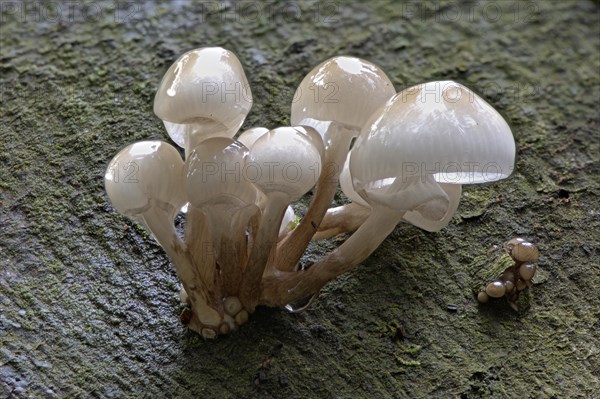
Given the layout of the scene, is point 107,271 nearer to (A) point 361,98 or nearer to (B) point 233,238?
(B) point 233,238

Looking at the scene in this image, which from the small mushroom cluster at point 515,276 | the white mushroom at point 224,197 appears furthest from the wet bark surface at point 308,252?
the white mushroom at point 224,197

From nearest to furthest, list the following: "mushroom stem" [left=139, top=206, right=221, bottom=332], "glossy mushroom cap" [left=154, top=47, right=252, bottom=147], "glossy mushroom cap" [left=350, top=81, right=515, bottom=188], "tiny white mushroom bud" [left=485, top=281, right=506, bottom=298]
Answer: "glossy mushroom cap" [left=350, top=81, right=515, bottom=188], "glossy mushroom cap" [left=154, top=47, right=252, bottom=147], "mushroom stem" [left=139, top=206, right=221, bottom=332], "tiny white mushroom bud" [left=485, top=281, right=506, bottom=298]

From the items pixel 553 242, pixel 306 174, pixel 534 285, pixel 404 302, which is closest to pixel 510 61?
pixel 553 242

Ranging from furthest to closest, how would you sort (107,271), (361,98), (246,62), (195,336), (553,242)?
(246,62), (553,242), (107,271), (195,336), (361,98)

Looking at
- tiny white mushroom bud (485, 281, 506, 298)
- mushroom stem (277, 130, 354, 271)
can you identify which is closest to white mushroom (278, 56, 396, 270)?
mushroom stem (277, 130, 354, 271)

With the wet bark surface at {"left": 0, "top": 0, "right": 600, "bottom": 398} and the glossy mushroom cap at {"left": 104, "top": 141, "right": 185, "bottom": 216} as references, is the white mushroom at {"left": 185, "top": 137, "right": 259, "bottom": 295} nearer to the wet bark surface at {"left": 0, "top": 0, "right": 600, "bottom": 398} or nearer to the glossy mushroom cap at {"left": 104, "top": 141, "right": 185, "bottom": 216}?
the glossy mushroom cap at {"left": 104, "top": 141, "right": 185, "bottom": 216}

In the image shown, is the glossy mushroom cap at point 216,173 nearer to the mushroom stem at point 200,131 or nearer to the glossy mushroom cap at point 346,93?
the mushroom stem at point 200,131

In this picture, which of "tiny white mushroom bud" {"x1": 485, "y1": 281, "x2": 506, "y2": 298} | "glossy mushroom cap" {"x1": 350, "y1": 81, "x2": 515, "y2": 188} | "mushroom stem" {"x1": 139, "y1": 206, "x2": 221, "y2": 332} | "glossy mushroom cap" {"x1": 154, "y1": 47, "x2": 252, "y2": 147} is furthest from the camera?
"tiny white mushroom bud" {"x1": 485, "y1": 281, "x2": 506, "y2": 298}

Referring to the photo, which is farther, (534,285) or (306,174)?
(534,285)
